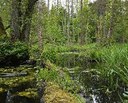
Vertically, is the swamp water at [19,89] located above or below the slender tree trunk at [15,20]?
below

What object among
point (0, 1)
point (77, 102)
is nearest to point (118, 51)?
point (77, 102)

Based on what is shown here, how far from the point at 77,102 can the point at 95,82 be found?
3.70 metres

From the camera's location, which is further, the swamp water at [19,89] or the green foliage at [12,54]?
the green foliage at [12,54]

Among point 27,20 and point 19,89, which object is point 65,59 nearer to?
point 27,20

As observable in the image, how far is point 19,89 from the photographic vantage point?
8.12m

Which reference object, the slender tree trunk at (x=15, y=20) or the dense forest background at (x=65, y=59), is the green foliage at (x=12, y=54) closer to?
the dense forest background at (x=65, y=59)

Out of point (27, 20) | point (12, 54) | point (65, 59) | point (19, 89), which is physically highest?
point (27, 20)

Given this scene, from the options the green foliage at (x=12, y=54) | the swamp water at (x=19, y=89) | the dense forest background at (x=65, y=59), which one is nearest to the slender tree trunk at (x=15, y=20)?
the dense forest background at (x=65, y=59)

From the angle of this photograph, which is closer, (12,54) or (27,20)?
(12,54)

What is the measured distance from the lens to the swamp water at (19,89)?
6.92 m

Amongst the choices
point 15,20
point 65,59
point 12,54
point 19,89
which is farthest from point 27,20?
point 19,89

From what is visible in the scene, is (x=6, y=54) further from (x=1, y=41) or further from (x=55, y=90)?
(x=55, y=90)

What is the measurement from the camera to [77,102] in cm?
538

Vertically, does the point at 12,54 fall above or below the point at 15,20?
below
